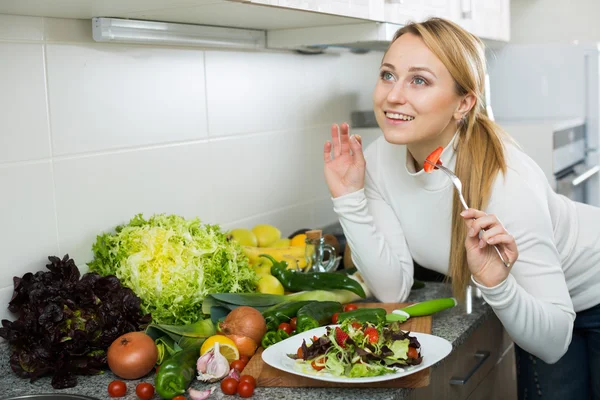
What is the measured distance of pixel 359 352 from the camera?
1328 millimetres

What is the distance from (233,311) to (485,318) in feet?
2.06

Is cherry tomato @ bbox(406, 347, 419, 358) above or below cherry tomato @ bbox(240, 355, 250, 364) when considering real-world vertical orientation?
above

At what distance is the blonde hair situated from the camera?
1.64m

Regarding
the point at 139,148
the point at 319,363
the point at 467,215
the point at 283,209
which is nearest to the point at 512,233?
the point at 467,215

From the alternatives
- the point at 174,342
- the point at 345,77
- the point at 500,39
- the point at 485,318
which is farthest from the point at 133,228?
the point at 500,39

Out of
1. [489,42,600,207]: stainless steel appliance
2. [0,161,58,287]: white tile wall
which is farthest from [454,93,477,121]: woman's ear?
[489,42,600,207]: stainless steel appliance

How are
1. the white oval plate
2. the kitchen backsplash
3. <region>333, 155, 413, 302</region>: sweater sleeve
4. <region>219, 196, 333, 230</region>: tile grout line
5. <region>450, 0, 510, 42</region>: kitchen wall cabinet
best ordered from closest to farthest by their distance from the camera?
the white oval plate < the kitchen backsplash < <region>333, 155, 413, 302</region>: sweater sleeve < <region>219, 196, 333, 230</region>: tile grout line < <region>450, 0, 510, 42</region>: kitchen wall cabinet

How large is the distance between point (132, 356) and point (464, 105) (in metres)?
0.88

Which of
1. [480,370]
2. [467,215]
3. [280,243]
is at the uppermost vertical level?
[467,215]

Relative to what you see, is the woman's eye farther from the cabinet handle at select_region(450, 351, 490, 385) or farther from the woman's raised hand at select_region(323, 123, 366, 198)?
the cabinet handle at select_region(450, 351, 490, 385)

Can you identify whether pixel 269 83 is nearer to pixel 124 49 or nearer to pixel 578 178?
pixel 124 49

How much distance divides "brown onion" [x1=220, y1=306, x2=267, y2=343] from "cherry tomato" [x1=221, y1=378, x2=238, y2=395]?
0.57 feet

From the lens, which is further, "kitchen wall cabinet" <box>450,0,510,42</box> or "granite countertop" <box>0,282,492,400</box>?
"kitchen wall cabinet" <box>450,0,510,42</box>

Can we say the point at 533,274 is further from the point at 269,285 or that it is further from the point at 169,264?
the point at 169,264
